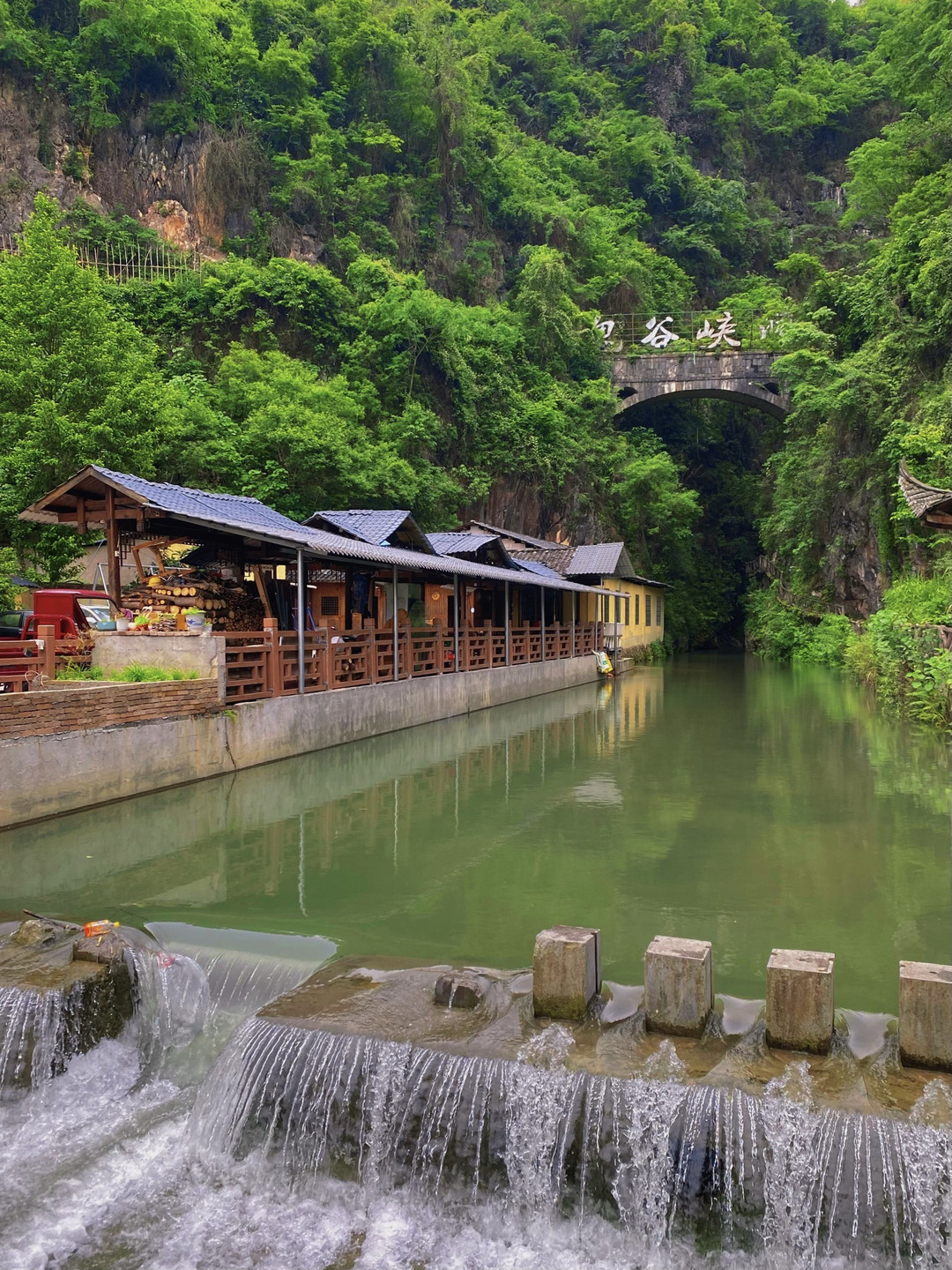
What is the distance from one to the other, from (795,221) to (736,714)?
4080 cm

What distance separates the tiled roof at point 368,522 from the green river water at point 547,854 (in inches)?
218

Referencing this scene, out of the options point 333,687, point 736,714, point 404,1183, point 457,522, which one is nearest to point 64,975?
point 404,1183

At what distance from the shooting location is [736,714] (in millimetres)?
18219

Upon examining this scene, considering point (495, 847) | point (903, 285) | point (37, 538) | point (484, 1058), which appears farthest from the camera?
point (903, 285)

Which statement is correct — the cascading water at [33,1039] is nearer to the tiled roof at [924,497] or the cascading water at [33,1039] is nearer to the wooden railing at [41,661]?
the wooden railing at [41,661]

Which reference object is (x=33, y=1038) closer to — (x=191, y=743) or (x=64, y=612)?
(x=191, y=743)

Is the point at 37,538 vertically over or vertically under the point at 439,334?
under

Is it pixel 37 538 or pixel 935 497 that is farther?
pixel 37 538

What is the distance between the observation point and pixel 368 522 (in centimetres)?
1909

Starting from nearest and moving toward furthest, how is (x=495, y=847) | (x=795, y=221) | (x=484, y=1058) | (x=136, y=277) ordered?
(x=484, y=1058) → (x=495, y=847) → (x=136, y=277) → (x=795, y=221)

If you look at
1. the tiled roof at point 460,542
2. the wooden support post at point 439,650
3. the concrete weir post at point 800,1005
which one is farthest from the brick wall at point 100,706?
the tiled roof at point 460,542

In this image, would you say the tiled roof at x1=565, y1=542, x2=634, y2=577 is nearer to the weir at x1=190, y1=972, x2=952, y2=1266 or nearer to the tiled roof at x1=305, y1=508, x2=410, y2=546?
the tiled roof at x1=305, y1=508, x2=410, y2=546

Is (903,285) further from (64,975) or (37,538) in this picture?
(64,975)

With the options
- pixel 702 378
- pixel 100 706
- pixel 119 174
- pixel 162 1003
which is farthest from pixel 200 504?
pixel 702 378
